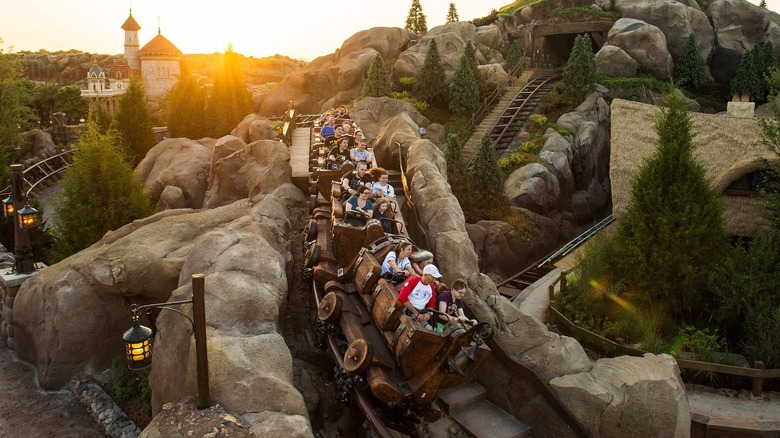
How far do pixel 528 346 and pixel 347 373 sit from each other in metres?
4.18

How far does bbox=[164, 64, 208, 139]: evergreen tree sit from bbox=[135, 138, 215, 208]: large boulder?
8254 millimetres

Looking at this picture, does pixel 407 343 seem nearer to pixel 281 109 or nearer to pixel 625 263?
pixel 625 263

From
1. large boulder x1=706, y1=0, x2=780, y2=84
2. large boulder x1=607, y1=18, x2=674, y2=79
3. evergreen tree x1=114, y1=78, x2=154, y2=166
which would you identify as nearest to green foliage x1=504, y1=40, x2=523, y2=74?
large boulder x1=607, y1=18, x2=674, y2=79

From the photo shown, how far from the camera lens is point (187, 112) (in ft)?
132

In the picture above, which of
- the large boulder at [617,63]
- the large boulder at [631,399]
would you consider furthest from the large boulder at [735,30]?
the large boulder at [631,399]

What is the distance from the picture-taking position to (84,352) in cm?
1511

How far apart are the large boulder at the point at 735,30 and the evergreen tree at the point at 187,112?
3396 cm

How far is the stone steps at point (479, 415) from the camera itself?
12531 millimetres

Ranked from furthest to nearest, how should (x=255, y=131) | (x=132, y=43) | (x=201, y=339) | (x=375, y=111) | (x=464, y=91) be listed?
(x=132, y=43) < (x=464, y=91) < (x=255, y=131) < (x=375, y=111) < (x=201, y=339)

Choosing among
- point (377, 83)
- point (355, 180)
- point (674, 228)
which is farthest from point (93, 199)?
point (377, 83)

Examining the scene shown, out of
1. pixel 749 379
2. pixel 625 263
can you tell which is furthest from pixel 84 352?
pixel 749 379

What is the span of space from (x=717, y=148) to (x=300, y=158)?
15294 millimetres

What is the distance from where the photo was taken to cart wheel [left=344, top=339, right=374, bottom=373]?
37.4 feet

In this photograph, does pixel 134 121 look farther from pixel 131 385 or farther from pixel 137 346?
pixel 137 346
